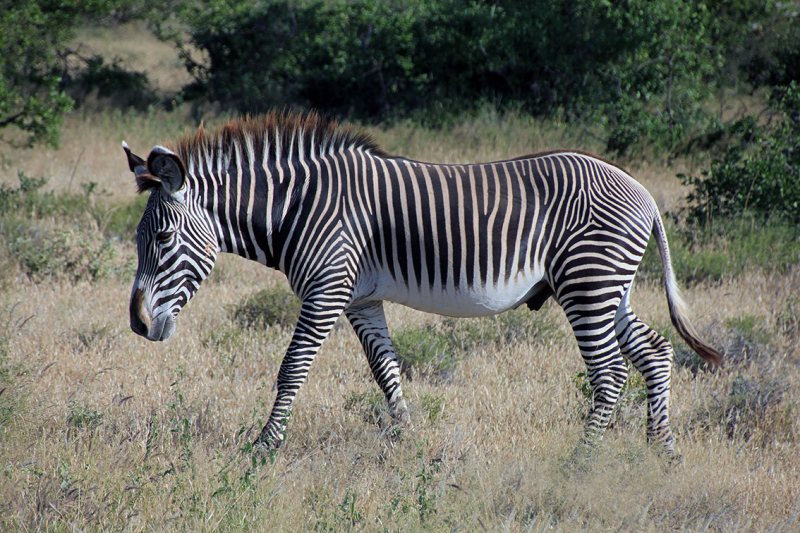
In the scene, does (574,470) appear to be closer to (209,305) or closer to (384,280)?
(384,280)

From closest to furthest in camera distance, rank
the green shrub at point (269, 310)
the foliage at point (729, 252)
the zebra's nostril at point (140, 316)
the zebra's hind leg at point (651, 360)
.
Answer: the zebra's nostril at point (140, 316)
the zebra's hind leg at point (651, 360)
the green shrub at point (269, 310)
the foliage at point (729, 252)

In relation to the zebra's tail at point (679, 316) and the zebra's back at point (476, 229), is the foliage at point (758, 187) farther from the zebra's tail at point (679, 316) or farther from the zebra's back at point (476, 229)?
the zebra's back at point (476, 229)

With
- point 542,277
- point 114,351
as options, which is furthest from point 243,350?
point 542,277

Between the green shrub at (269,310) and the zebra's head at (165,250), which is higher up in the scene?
the zebra's head at (165,250)

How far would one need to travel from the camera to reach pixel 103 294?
7.24m

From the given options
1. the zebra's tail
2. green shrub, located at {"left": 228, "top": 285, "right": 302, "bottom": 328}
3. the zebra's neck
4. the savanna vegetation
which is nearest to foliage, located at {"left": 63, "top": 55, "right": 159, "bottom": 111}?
the savanna vegetation

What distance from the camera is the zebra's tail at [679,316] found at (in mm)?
4641

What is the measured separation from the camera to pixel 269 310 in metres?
6.74

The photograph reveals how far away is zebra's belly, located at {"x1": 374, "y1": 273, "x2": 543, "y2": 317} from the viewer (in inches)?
172

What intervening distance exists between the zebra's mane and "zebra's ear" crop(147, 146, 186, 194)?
0.24 metres

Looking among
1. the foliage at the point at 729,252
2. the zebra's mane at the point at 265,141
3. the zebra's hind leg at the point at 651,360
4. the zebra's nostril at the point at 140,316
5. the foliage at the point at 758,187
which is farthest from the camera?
the foliage at the point at 758,187

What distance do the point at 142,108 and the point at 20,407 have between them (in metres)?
14.5

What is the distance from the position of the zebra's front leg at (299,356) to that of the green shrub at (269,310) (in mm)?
2371

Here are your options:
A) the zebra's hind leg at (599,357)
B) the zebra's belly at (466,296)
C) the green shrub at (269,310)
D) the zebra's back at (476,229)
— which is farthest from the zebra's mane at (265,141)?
the green shrub at (269,310)
